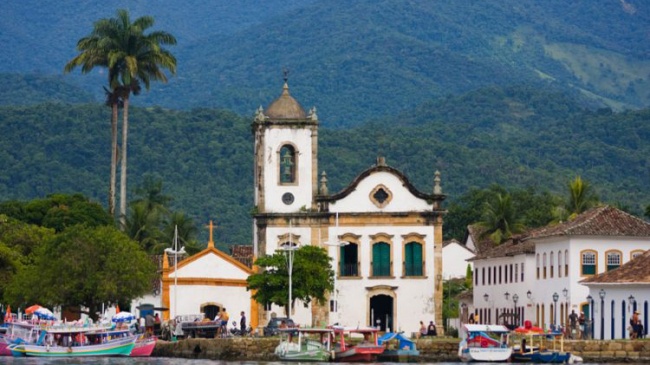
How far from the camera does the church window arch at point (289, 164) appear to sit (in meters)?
92.0

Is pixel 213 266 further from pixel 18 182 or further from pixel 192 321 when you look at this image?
pixel 18 182

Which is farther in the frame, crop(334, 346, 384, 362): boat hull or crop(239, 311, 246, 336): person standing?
crop(239, 311, 246, 336): person standing

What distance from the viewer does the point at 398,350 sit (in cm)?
7481

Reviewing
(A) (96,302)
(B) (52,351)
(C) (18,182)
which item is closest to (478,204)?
(C) (18,182)

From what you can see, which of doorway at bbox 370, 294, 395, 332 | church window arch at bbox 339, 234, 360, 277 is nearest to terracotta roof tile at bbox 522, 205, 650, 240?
doorway at bbox 370, 294, 395, 332

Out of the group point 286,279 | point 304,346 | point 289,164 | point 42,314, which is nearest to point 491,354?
point 304,346

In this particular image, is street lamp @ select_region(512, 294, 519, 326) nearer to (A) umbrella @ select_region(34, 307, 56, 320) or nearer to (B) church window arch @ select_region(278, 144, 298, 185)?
(B) church window arch @ select_region(278, 144, 298, 185)

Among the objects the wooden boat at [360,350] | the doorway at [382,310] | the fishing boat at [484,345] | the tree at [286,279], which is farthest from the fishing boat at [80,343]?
the doorway at [382,310]

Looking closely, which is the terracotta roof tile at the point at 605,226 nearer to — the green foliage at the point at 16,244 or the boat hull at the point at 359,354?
the boat hull at the point at 359,354

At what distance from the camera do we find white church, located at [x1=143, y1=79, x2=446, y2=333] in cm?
8981

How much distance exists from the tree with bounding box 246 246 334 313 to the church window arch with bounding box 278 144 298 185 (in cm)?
669

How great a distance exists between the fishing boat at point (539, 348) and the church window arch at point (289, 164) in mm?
19666

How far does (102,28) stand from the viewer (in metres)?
112

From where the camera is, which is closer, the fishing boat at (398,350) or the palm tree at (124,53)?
the fishing boat at (398,350)
